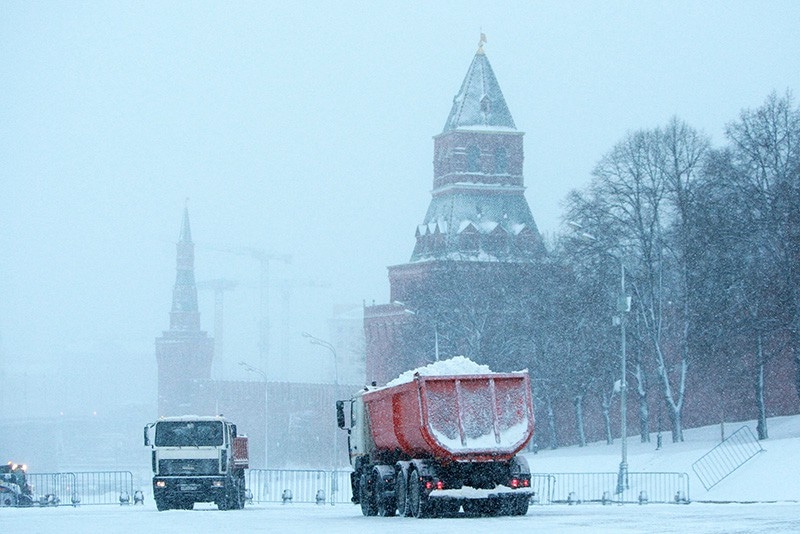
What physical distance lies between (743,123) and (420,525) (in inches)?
1353

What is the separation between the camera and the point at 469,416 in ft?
95.9

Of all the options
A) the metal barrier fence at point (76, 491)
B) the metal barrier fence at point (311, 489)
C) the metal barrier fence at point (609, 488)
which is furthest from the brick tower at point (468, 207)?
the metal barrier fence at point (609, 488)

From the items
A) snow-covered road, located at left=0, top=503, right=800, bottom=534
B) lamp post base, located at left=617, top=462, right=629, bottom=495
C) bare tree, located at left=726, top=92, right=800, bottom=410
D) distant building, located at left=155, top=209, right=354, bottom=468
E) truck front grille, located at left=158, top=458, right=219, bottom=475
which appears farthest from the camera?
distant building, located at left=155, top=209, right=354, bottom=468

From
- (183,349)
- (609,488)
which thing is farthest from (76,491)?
(183,349)

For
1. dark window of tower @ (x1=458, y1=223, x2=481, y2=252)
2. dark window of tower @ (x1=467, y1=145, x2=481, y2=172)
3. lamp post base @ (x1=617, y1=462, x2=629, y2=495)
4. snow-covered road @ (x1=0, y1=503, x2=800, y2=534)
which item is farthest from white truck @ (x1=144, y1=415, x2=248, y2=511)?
dark window of tower @ (x1=467, y1=145, x2=481, y2=172)

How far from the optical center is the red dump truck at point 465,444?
2880 centimetres

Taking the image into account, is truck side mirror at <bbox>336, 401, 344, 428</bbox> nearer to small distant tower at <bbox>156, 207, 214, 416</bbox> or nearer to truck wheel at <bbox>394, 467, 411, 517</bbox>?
truck wheel at <bbox>394, 467, 411, 517</bbox>

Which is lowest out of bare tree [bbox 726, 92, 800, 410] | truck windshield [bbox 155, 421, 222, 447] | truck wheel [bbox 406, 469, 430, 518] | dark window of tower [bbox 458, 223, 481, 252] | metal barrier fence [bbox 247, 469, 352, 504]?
truck wheel [bbox 406, 469, 430, 518]

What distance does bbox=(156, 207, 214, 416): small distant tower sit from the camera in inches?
6545

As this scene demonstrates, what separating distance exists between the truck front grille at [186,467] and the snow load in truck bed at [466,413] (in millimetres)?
9232

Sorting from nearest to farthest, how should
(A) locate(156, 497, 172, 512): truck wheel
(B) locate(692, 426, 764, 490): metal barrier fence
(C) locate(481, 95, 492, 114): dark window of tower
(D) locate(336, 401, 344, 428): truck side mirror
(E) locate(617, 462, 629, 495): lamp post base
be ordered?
(D) locate(336, 401, 344, 428): truck side mirror → (A) locate(156, 497, 172, 512): truck wheel → (B) locate(692, 426, 764, 490): metal barrier fence → (E) locate(617, 462, 629, 495): lamp post base → (C) locate(481, 95, 492, 114): dark window of tower

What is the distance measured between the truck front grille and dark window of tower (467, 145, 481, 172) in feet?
223

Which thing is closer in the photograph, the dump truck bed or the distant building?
the dump truck bed

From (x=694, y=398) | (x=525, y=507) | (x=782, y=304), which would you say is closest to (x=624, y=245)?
(x=782, y=304)
